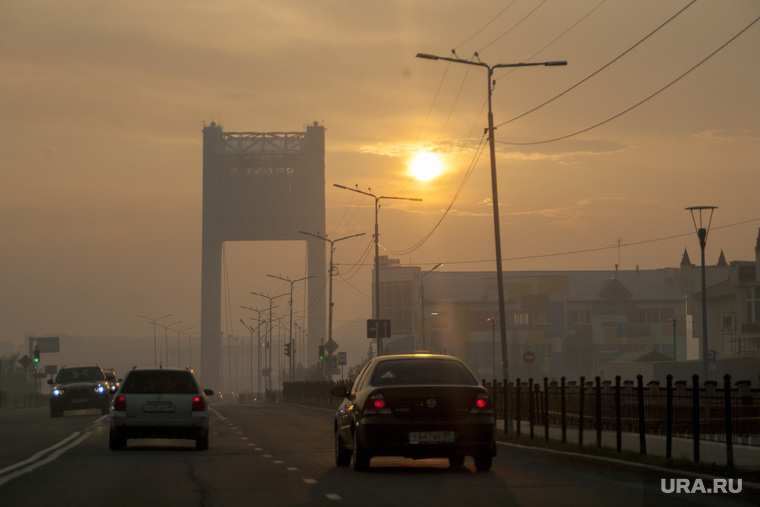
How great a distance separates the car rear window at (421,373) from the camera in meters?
16.3

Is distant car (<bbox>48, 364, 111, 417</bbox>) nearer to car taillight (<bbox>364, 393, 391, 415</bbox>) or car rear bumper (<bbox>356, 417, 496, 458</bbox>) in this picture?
car taillight (<bbox>364, 393, 391, 415</bbox>)

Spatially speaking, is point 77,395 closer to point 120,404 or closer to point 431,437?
point 120,404

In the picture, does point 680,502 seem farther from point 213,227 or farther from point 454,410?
point 213,227

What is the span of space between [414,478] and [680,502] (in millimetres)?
4217

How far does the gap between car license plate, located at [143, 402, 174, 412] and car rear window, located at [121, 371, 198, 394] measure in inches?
14.1

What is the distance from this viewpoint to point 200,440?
71.9ft

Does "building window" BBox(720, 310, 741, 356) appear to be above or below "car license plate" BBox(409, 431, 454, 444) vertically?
above

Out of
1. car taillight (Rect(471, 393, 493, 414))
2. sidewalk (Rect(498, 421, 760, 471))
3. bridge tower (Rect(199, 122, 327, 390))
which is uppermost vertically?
bridge tower (Rect(199, 122, 327, 390))

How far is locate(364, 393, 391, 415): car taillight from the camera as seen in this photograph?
51.6 feet

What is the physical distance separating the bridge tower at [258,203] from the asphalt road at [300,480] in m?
144

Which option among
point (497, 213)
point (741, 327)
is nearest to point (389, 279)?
point (741, 327)

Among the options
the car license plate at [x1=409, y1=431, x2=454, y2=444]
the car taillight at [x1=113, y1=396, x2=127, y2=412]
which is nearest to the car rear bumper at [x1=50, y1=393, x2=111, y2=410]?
the car taillight at [x1=113, y1=396, x2=127, y2=412]

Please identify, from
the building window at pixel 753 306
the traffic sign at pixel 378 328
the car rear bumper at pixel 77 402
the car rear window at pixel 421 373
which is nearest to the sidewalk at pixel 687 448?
the car rear window at pixel 421 373

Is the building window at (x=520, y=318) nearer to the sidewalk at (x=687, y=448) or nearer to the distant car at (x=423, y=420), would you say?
the sidewalk at (x=687, y=448)
